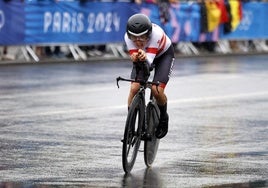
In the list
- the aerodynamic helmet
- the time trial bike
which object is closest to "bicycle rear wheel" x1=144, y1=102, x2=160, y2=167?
the time trial bike

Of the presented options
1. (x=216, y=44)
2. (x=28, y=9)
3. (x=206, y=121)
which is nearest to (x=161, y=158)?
(x=206, y=121)

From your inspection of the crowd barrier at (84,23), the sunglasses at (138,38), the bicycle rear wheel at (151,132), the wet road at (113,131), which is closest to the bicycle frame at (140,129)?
the bicycle rear wheel at (151,132)

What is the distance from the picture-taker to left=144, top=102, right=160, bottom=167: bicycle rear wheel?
1146 cm

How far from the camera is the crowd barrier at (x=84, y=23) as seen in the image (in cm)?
2711

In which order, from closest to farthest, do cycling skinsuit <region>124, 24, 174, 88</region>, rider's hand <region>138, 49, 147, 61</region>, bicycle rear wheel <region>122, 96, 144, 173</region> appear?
1. bicycle rear wheel <region>122, 96, 144, 173</region>
2. rider's hand <region>138, 49, 147, 61</region>
3. cycling skinsuit <region>124, 24, 174, 88</region>

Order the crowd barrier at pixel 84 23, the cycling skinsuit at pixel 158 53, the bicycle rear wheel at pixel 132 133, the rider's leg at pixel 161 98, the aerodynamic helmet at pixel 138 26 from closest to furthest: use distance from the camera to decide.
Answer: the bicycle rear wheel at pixel 132 133, the aerodynamic helmet at pixel 138 26, the cycling skinsuit at pixel 158 53, the rider's leg at pixel 161 98, the crowd barrier at pixel 84 23

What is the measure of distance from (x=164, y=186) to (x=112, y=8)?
20.3 meters

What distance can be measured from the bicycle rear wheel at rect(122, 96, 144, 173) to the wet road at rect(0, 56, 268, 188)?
0.15m

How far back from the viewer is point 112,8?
30156 millimetres

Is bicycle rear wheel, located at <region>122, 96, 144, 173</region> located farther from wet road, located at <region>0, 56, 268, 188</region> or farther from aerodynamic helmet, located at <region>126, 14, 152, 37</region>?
aerodynamic helmet, located at <region>126, 14, 152, 37</region>

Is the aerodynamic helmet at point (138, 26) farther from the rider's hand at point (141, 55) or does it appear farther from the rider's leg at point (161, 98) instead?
the rider's leg at point (161, 98)

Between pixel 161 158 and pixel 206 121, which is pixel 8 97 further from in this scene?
pixel 161 158

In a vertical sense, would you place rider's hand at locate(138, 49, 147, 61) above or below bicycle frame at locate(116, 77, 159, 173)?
above

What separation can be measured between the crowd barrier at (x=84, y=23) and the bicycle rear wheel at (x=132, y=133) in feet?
51.4
